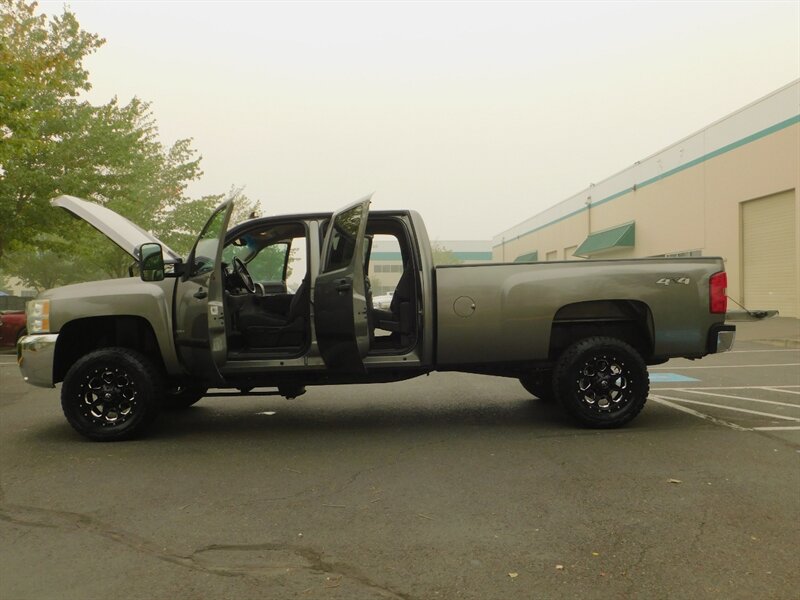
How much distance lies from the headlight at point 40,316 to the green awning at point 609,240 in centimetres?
3037

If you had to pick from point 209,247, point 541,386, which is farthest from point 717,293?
point 209,247

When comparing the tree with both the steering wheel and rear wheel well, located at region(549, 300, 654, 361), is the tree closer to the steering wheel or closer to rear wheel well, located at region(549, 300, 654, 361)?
the steering wheel

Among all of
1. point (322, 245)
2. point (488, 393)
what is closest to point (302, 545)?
point (322, 245)

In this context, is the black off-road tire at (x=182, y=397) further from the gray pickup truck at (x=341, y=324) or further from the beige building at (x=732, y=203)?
the beige building at (x=732, y=203)

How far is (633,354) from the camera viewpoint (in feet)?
20.6

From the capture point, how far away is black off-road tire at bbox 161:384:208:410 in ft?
24.4

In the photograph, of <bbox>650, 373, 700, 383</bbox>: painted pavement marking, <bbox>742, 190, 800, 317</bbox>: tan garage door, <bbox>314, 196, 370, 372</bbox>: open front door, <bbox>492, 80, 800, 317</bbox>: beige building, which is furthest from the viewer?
<bbox>492, 80, 800, 317</bbox>: beige building

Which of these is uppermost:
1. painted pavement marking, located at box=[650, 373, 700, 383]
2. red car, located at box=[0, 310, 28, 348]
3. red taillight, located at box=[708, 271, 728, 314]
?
red taillight, located at box=[708, 271, 728, 314]

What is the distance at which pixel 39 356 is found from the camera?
20.3 ft

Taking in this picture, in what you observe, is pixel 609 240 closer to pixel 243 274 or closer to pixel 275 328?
pixel 243 274

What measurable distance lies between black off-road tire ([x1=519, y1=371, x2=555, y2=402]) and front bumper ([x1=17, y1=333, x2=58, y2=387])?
465 cm

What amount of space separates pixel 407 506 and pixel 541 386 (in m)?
4.01

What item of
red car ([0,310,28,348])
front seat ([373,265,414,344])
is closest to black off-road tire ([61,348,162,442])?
front seat ([373,265,414,344])

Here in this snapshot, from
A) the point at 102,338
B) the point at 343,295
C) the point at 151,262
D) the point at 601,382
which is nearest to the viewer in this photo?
the point at 343,295
